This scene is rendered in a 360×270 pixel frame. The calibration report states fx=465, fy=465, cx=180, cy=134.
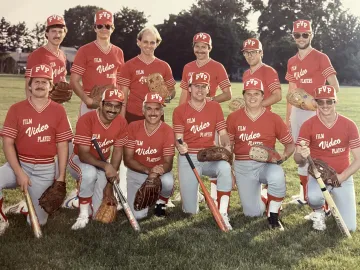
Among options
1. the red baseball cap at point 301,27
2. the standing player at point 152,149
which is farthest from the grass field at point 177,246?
the red baseball cap at point 301,27

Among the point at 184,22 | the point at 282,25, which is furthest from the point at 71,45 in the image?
the point at 282,25

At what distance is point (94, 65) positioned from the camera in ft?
20.6

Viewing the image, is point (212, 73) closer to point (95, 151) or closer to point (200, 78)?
point (200, 78)

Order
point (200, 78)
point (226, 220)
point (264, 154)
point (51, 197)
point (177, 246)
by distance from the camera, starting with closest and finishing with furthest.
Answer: point (177, 246), point (51, 197), point (226, 220), point (264, 154), point (200, 78)

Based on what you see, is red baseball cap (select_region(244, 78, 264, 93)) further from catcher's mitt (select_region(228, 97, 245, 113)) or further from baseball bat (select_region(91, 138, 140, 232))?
baseball bat (select_region(91, 138, 140, 232))

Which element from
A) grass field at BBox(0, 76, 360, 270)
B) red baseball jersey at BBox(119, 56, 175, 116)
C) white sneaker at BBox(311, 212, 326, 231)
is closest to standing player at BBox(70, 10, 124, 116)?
red baseball jersey at BBox(119, 56, 175, 116)

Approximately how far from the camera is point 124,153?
5.91 metres

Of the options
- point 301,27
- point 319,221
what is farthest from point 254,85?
point 319,221

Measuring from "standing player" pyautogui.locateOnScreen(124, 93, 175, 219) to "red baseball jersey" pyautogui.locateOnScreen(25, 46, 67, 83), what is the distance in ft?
4.19

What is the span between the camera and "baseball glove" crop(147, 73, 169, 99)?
621cm

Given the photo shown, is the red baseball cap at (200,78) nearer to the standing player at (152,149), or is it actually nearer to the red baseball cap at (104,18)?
the standing player at (152,149)

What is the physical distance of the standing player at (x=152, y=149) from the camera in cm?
575

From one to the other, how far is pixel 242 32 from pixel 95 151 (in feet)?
221

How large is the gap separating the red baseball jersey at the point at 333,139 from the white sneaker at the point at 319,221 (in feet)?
1.81
